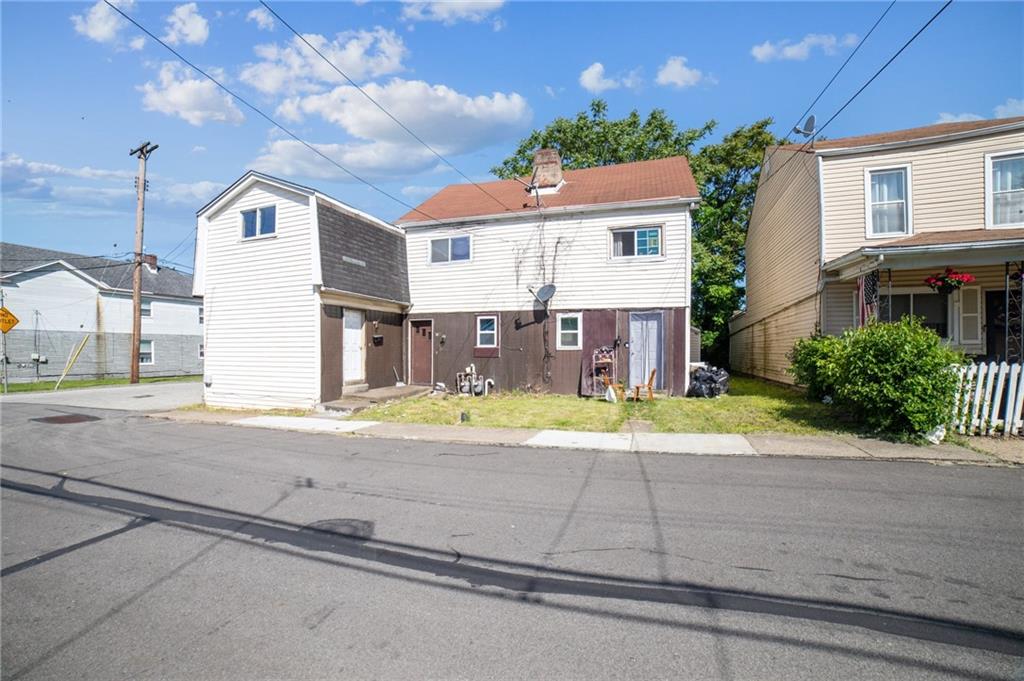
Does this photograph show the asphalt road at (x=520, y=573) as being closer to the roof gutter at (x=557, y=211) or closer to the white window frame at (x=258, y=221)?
the white window frame at (x=258, y=221)

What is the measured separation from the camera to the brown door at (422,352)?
17250mm

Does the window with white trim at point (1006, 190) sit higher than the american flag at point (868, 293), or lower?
higher

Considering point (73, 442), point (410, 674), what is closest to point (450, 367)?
point (73, 442)

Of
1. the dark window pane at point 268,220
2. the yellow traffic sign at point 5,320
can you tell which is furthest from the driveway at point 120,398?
the dark window pane at point 268,220

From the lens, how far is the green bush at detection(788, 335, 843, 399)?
9.60 metres

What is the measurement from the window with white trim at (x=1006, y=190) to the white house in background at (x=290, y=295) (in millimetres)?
16648

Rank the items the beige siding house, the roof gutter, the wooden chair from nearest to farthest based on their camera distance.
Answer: the beige siding house → the wooden chair → the roof gutter

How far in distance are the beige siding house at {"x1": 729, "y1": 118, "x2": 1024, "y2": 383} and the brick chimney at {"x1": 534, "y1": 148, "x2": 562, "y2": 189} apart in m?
7.77

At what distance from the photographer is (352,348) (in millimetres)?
15203

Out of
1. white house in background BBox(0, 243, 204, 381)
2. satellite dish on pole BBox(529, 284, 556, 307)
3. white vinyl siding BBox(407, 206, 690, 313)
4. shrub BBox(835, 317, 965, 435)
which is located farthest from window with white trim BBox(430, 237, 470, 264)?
white house in background BBox(0, 243, 204, 381)

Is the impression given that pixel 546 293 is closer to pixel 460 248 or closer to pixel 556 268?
pixel 556 268

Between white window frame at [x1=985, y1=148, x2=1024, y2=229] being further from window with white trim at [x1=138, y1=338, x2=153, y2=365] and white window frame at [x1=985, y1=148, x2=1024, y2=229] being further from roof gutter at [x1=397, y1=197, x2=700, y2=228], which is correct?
window with white trim at [x1=138, y1=338, x2=153, y2=365]

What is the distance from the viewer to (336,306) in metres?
14.4

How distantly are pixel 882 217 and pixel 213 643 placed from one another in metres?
16.4
